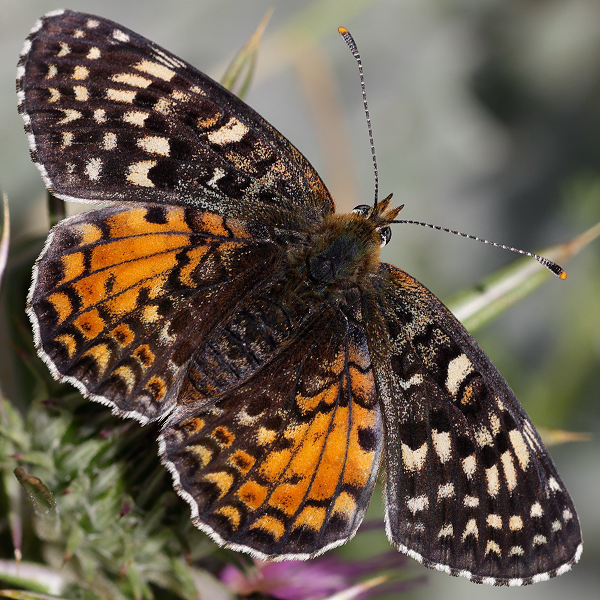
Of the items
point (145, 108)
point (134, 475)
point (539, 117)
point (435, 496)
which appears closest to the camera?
point (435, 496)

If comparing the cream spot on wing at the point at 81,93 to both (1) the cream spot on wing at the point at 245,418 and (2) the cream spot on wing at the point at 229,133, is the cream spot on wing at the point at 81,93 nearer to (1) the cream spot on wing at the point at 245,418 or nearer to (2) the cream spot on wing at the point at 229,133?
(2) the cream spot on wing at the point at 229,133

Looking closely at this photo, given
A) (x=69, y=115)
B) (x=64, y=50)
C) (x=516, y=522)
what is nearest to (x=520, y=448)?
(x=516, y=522)

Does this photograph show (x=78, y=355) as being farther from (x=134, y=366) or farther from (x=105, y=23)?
(x=105, y=23)

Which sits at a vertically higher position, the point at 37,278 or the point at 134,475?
the point at 37,278

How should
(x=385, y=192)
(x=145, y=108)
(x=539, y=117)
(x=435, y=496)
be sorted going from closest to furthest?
(x=435, y=496) < (x=145, y=108) < (x=385, y=192) < (x=539, y=117)

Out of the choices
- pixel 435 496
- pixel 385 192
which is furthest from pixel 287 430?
pixel 385 192

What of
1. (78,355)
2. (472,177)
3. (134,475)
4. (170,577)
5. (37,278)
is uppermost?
(472,177)

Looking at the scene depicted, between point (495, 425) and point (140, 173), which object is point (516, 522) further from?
point (140, 173)
